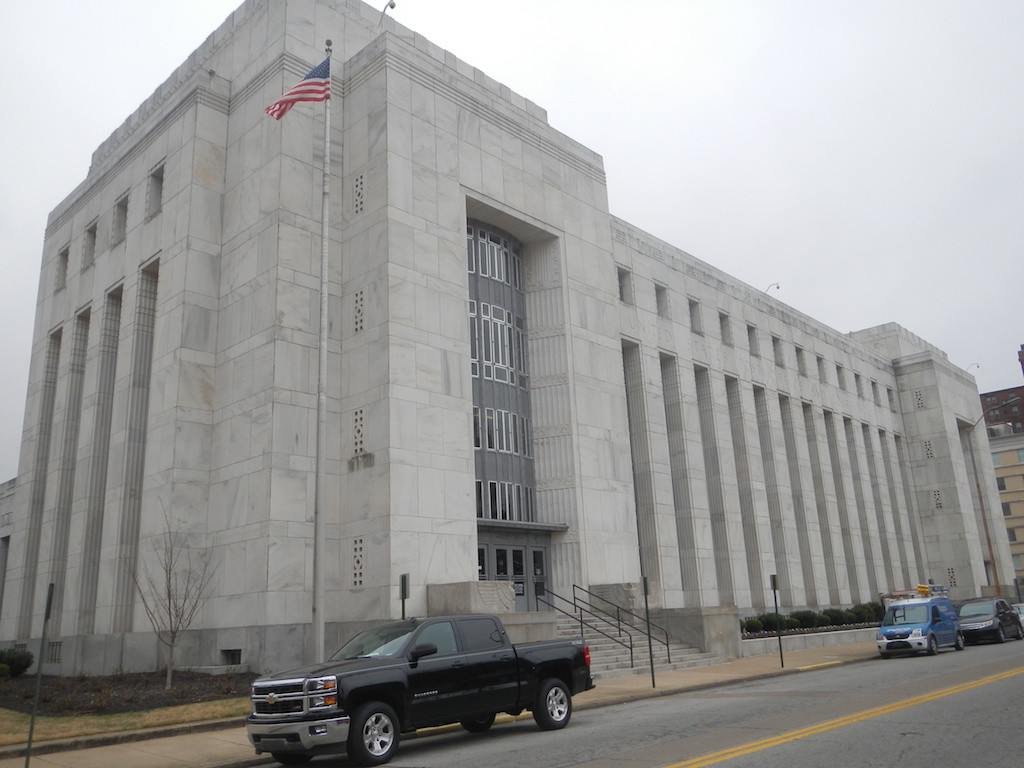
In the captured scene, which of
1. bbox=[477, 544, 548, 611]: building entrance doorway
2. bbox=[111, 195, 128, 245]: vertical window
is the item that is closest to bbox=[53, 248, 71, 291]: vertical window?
bbox=[111, 195, 128, 245]: vertical window

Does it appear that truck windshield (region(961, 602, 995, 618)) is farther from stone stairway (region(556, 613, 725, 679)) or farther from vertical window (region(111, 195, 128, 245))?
vertical window (region(111, 195, 128, 245))

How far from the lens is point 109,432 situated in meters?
30.6

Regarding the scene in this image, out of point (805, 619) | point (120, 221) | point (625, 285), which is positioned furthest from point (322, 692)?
point (625, 285)

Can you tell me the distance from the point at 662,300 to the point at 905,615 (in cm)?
1916

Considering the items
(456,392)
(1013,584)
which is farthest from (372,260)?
(1013,584)

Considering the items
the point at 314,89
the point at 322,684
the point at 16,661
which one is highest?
the point at 314,89

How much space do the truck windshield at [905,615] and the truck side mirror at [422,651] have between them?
61.3 ft

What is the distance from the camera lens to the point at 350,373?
1022 inches

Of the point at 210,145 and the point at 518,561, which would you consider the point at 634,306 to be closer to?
the point at 518,561

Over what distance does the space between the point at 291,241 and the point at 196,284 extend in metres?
3.71

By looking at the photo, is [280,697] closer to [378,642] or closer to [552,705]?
[378,642]

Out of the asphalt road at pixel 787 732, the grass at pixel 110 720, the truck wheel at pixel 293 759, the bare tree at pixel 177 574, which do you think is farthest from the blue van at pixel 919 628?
the bare tree at pixel 177 574

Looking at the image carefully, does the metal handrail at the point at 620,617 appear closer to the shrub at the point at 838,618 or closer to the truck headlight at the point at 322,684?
the shrub at the point at 838,618

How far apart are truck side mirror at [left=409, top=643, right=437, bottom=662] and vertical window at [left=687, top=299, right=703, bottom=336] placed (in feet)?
106
